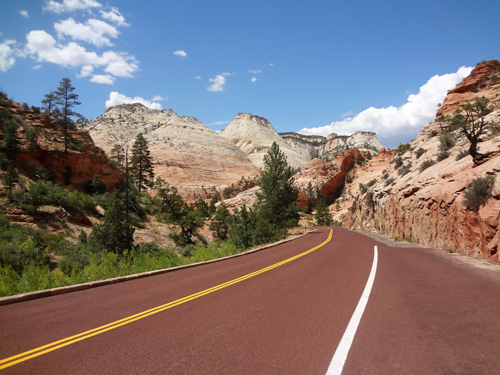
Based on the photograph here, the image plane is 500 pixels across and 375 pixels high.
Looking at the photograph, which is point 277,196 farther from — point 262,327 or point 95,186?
point 262,327

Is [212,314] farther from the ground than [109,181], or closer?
closer

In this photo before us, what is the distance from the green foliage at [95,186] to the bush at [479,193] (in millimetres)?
40287

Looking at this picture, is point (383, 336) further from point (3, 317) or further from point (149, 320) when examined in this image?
point (3, 317)

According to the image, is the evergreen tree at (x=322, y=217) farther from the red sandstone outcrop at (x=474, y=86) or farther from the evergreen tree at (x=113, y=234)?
the evergreen tree at (x=113, y=234)

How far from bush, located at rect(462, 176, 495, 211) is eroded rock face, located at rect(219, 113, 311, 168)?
353 feet

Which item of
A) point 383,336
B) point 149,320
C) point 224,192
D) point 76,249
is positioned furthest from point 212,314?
point 224,192

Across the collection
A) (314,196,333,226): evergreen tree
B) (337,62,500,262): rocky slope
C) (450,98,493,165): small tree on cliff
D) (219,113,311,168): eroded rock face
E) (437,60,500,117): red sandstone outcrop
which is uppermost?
(219,113,311,168): eroded rock face

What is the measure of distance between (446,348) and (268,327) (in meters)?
2.26

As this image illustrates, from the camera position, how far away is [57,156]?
3553 centimetres

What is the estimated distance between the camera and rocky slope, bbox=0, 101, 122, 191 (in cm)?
3225

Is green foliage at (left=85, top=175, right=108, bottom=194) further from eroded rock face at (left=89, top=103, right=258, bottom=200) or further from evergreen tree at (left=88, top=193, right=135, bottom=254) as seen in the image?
eroded rock face at (left=89, top=103, right=258, bottom=200)

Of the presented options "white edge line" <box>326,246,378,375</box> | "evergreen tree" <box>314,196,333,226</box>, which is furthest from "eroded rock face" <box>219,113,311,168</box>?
"white edge line" <box>326,246,378,375</box>

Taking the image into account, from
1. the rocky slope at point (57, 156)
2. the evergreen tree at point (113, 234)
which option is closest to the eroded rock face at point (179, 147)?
the rocky slope at point (57, 156)

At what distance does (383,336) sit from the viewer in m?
3.86
